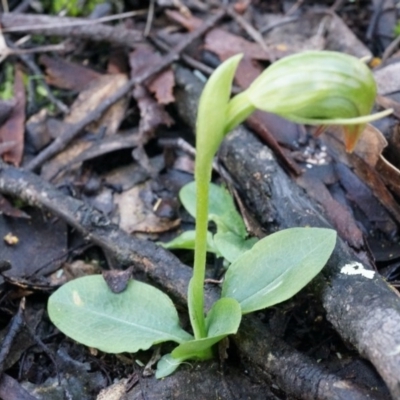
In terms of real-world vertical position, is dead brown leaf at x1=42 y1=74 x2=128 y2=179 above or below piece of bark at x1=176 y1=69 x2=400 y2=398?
below

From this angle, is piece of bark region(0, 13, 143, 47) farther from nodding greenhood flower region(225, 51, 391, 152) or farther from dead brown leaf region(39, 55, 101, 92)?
nodding greenhood flower region(225, 51, 391, 152)

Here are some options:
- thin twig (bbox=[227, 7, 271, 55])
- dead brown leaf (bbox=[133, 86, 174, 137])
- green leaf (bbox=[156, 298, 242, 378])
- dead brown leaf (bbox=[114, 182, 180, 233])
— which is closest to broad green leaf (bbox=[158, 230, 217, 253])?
dead brown leaf (bbox=[114, 182, 180, 233])

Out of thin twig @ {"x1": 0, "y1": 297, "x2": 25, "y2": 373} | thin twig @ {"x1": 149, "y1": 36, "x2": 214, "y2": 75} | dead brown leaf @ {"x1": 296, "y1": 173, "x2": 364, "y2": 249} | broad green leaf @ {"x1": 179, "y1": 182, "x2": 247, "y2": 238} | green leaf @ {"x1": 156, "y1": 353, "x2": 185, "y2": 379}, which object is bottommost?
thin twig @ {"x1": 0, "y1": 297, "x2": 25, "y2": 373}

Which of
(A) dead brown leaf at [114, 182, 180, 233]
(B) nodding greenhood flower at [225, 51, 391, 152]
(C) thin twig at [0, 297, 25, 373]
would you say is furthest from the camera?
(A) dead brown leaf at [114, 182, 180, 233]

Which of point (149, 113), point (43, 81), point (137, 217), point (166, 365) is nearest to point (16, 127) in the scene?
point (43, 81)

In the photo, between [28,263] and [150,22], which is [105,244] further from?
[150,22]

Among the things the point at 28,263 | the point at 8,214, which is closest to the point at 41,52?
the point at 8,214

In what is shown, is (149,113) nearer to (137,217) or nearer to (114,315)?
(137,217)
